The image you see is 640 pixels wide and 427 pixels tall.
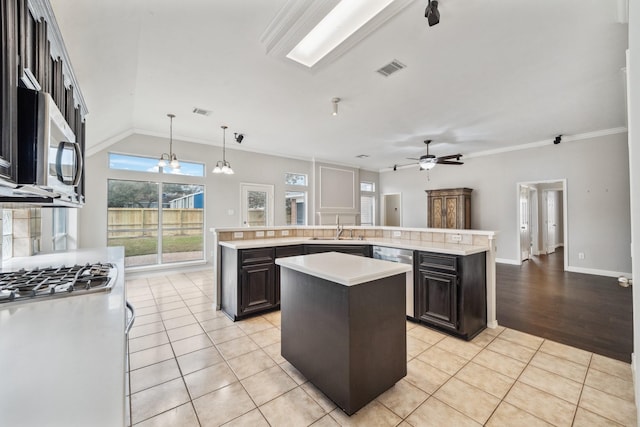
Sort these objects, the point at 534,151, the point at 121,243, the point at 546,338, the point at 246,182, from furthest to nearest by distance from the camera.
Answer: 1. the point at 246,182
2. the point at 534,151
3. the point at 121,243
4. the point at 546,338

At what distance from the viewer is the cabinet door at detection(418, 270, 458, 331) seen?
268 cm

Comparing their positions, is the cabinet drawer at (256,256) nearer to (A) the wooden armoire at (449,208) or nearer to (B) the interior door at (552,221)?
(A) the wooden armoire at (449,208)

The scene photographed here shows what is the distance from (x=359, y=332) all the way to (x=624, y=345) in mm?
2798

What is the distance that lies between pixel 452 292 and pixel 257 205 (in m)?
5.14

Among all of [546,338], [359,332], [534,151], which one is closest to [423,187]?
[534,151]

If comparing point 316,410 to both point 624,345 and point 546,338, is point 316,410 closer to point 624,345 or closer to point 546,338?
point 546,338

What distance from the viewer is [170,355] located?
2.40 metres

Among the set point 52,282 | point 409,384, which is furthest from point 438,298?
point 52,282

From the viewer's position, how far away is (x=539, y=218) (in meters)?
8.16

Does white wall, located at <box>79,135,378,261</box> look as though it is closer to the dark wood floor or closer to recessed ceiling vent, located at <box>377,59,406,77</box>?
recessed ceiling vent, located at <box>377,59,406,77</box>

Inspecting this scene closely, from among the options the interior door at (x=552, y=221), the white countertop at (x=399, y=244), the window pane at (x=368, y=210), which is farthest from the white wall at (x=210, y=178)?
the interior door at (x=552, y=221)

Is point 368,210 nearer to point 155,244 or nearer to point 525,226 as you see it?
point 525,226

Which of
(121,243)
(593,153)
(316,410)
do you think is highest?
(593,153)

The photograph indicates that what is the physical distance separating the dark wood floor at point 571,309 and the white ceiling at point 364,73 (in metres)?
2.86
